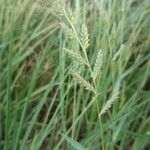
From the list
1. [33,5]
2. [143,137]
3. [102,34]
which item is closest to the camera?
[143,137]

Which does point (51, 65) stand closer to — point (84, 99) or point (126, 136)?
point (84, 99)

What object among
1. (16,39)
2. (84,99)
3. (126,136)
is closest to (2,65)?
(16,39)

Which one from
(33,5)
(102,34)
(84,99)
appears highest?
(33,5)

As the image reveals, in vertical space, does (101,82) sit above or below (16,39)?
below

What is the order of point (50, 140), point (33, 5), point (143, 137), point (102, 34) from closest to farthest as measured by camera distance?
point (143, 137), point (50, 140), point (102, 34), point (33, 5)

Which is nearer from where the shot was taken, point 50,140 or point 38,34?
point 50,140

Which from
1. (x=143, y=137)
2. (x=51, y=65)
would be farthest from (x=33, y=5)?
(x=143, y=137)
